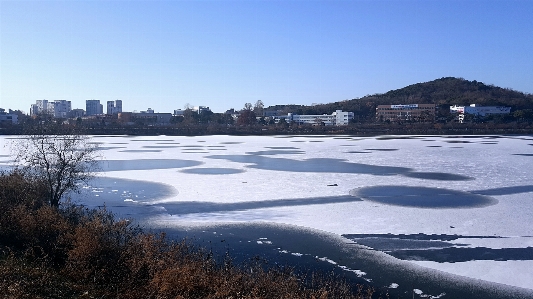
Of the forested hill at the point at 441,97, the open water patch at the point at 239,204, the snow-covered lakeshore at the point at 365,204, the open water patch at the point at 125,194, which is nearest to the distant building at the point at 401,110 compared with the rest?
the forested hill at the point at 441,97

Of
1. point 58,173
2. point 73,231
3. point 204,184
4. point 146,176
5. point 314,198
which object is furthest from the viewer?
point 146,176

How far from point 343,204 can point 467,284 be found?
5738mm

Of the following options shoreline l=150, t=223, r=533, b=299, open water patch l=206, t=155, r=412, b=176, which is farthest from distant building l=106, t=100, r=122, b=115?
shoreline l=150, t=223, r=533, b=299

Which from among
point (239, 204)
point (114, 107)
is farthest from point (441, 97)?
point (239, 204)

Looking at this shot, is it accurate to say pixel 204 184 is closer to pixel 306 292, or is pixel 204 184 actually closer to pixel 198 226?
pixel 198 226

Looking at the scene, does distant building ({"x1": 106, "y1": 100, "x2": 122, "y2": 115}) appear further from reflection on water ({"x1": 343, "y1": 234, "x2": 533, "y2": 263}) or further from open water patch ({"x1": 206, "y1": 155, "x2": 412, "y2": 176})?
Result: reflection on water ({"x1": 343, "y1": 234, "x2": 533, "y2": 263})

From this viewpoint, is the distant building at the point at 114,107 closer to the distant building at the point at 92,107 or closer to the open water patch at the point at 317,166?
the distant building at the point at 92,107

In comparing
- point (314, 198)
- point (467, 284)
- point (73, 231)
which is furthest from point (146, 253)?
point (314, 198)

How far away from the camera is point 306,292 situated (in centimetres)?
634

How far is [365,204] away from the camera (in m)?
12.8

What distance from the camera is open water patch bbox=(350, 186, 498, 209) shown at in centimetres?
1278

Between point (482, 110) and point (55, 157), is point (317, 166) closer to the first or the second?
point (55, 157)

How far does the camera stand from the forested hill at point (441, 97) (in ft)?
366

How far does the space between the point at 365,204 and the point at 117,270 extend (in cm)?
745
